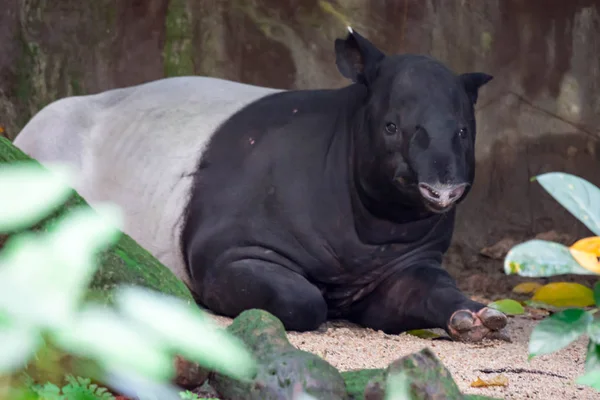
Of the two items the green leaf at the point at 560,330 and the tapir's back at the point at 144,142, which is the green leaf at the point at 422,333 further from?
the green leaf at the point at 560,330

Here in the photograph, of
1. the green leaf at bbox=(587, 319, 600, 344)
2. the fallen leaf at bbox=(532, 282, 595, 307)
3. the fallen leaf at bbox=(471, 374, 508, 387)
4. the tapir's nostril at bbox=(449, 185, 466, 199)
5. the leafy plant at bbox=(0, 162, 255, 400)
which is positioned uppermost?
the leafy plant at bbox=(0, 162, 255, 400)

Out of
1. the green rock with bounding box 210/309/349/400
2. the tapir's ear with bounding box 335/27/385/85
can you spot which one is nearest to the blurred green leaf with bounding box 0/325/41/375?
the green rock with bounding box 210/309/349/400

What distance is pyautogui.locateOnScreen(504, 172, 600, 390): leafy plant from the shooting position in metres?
1.33

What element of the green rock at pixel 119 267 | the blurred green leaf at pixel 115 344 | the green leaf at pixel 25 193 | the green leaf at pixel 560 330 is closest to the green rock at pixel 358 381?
the green rock at pixel 119 267

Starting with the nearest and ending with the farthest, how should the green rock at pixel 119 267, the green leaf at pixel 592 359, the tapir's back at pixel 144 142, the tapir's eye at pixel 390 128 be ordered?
1. the green leaf at pixel 592 359
2. the green rock at pixel 119 267
3. the tapir's eye at pixel 390 128
4. the tapir's back at pixel 144 142

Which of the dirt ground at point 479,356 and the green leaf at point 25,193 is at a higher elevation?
the green leaf at point 25,193

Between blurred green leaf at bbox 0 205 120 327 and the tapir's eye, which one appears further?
the tapir's eye

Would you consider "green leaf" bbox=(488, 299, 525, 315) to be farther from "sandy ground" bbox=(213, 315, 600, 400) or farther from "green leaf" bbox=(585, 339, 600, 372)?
"green leaf" bbox=(585, 339, 600, 372)

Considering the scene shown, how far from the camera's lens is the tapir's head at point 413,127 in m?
4.07

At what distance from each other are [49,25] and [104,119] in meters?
1.22


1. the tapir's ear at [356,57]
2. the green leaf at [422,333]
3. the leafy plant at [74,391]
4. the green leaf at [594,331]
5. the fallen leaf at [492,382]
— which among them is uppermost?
the green leaf at [594,331]

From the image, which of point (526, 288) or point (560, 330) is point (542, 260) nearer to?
point (560, 330)

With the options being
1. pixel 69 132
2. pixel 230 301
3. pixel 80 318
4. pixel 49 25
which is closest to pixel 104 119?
pixel 69 132

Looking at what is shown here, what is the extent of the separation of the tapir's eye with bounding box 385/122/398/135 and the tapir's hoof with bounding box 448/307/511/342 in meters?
0.87
